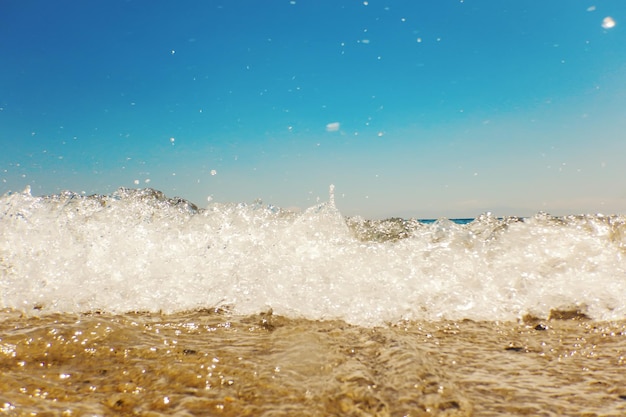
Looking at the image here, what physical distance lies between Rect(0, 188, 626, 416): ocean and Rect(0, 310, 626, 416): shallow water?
0.5 inches

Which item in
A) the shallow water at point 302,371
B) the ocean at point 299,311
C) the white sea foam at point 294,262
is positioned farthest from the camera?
the white sea foam at point 294,262

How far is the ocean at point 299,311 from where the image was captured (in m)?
1.85

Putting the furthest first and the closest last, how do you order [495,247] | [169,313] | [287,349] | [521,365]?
[495,247]
[169,313]
[287,349]
[521,365]

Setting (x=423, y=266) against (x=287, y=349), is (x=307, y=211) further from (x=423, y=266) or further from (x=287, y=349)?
(x=287, y=349)

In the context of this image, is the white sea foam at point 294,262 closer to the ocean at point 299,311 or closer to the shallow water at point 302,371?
the ocean at point 299,311

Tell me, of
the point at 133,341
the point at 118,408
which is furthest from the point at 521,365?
the point at 133,341

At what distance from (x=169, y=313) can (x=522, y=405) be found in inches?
114

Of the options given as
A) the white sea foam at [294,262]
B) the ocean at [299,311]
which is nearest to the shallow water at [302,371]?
the ocean at [299,311]

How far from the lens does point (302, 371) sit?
2.11 meters

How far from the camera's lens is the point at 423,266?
4516mm

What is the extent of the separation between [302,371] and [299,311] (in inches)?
60.6

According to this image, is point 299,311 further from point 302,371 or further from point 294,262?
point 302,371

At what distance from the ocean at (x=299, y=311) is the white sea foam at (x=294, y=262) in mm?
23

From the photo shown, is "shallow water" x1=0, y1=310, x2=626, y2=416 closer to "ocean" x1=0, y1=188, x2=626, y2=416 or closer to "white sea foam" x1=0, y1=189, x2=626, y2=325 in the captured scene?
"ocean" x1=0, y1=188, x2=626, y2=416
